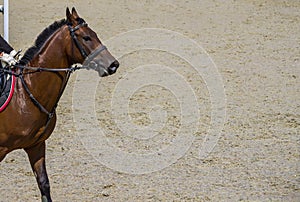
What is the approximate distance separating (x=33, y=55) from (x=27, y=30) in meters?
8.09

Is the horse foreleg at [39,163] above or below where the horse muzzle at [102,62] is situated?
below

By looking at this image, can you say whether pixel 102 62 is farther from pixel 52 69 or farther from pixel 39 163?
pixel 39 163

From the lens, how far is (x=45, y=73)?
5.26m

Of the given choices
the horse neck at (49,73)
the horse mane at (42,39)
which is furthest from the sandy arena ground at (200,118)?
the horse mane at (42,39)

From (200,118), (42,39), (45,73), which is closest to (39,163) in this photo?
(45,73)

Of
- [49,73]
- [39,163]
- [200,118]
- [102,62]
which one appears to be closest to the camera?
[102,62]

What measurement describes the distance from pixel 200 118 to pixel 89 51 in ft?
11.9

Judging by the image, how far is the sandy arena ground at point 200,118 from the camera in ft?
21.1

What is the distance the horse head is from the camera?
5.15m

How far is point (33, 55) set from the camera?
5316 millimetres

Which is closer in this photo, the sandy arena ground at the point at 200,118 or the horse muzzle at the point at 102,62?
the horse muzzle at the point at 102,62

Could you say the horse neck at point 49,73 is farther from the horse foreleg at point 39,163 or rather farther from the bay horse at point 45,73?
the horse foreleg at point 39,163

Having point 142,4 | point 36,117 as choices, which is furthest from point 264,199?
point 142,4

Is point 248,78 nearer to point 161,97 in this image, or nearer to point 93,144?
point 161,97
